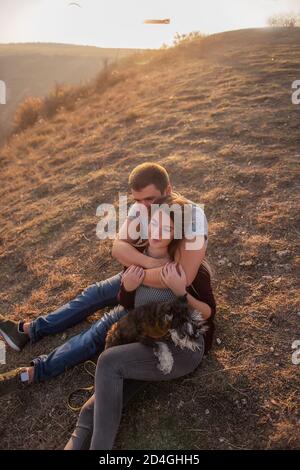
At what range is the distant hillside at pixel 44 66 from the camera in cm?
2872

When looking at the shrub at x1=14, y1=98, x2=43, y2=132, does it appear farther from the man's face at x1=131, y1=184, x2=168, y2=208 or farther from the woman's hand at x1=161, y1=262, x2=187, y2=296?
the woman's hand at x1=161, y1=262, x2=187, y2=296

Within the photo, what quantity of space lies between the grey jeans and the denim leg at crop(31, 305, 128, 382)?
590 millimetres

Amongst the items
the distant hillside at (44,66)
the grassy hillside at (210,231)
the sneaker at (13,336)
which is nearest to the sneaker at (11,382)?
the grassy hillside at (210,231)

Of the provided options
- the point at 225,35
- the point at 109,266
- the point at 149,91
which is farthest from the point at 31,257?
the point at 225,35

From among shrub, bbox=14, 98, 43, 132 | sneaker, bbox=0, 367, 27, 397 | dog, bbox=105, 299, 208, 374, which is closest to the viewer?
dog, bbox=105, 299, 208, 374

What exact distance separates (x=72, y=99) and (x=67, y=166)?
714 centimetres

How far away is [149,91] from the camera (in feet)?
39.2

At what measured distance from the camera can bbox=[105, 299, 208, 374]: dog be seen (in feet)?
9.06

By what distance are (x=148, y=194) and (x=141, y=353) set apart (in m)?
1.29

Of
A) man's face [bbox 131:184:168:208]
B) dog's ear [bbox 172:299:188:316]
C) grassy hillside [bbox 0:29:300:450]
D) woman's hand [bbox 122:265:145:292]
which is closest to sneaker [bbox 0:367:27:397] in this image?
grassy hillside [bbox 0:29:300:450]

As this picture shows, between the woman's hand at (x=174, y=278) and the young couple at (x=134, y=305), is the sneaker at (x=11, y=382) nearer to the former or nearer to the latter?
the young couple at (x=134, y=305)

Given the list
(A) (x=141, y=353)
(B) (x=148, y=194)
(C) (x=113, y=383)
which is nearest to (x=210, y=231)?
(B) (x=148, y=194)

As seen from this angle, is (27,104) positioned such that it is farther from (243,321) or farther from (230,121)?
(243,321)

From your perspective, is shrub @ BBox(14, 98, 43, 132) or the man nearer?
the man
